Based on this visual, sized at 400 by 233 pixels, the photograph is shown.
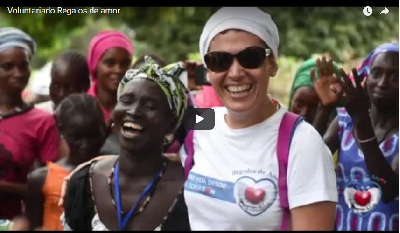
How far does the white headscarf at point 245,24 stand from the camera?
7.88ft

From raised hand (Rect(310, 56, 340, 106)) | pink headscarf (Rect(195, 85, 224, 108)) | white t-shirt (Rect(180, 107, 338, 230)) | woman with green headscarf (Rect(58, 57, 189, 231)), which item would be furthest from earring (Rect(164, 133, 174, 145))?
raised hand (Rect(310, 56, 340, 106))

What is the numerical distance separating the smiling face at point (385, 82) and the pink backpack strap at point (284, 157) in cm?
84

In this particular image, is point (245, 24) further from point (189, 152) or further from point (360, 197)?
point (360, 197)

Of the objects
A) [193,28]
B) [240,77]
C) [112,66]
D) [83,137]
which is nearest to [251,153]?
[240,77]

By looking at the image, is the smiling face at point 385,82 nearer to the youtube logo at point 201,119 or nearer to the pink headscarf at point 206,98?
the pink headscarf at point 206,98

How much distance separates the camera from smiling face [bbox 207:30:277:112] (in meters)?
2.42

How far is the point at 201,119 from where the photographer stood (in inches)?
102

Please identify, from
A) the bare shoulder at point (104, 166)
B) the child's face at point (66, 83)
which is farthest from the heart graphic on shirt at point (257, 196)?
the child's face at point (66, 83)

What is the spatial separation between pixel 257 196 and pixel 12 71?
1659 millimetres

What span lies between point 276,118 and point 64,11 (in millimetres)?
944

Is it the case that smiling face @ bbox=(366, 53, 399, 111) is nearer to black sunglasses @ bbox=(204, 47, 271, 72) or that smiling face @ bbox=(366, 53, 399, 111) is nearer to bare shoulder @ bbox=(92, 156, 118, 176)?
black sunglasses @ bbox=(204, 47, 271, 72)

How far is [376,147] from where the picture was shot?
2.90 m

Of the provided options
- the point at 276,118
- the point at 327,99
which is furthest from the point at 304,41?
the point at 276,118

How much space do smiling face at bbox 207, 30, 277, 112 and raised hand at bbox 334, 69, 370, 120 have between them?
62cm
